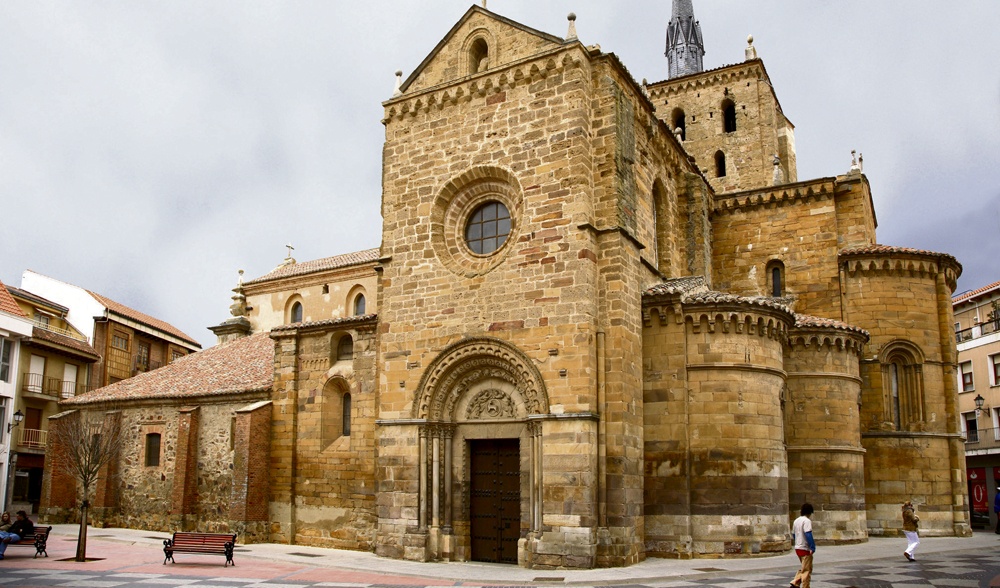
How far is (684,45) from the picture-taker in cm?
3825

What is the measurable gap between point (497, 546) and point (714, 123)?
21418 mm

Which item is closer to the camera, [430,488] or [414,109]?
[430,488]

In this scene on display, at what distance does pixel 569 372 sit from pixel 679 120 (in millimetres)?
20146

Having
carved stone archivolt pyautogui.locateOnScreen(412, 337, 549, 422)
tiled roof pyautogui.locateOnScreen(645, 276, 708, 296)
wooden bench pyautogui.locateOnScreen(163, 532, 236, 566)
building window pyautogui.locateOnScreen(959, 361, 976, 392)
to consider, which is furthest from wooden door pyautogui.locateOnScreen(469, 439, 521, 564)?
building window pyautogui.locateOnScreen(959, 361, 976, 392)

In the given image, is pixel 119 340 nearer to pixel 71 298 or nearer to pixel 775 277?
pixel 71 298

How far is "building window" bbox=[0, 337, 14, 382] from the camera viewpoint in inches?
1245

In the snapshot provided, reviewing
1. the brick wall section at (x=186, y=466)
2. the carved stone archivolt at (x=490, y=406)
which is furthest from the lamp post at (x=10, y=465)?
the carved stone archivolt at (x=490, y=406)

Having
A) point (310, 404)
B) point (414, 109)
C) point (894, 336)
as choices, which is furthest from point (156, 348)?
point (894, 336)

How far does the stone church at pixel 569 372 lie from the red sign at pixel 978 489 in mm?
15055

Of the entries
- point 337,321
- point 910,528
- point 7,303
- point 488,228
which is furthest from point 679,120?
point 7,303

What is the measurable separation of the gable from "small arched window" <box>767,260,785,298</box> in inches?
450

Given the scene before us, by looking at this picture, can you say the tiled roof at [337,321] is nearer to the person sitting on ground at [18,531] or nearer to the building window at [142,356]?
the person sitting on ground at [18,531]

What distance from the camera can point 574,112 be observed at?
716 inches

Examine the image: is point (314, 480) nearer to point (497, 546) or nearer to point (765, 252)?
point (497, 546)
